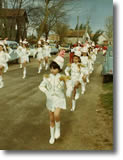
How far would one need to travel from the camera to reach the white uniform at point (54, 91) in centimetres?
247

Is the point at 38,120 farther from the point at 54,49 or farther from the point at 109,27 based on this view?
the point at 109,27

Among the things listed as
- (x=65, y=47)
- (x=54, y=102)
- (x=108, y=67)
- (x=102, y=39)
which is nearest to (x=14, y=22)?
(x=65, y=47)

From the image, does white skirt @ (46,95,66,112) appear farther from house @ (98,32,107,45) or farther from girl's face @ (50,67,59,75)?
house @ (98,32,107,45)

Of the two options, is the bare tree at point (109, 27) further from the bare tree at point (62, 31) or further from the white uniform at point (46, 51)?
the white uniform at point (46, 51)

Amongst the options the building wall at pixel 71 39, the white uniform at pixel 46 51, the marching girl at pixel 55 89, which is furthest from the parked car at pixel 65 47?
the marching girl at pixel 55 89

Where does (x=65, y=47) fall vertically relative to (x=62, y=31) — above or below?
below

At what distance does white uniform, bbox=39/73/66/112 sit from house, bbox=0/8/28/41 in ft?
3.35

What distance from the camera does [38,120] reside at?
9.99 ft

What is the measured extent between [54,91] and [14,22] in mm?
1255

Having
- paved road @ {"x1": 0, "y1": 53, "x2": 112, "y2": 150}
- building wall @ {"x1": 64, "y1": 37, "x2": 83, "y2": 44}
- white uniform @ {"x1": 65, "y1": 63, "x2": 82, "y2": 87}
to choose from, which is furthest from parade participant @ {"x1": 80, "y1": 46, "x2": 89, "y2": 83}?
building wall @ {"x1": 64, "y1": 37, "x2": 83, "y2": 44}

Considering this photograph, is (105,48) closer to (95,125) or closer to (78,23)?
(78,23)

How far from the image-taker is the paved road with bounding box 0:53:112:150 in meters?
2.51

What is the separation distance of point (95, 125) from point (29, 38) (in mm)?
1543

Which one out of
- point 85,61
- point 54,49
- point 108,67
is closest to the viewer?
point 54,49
